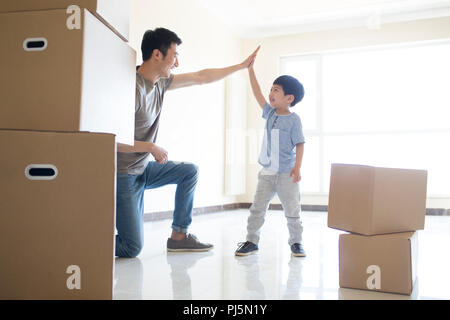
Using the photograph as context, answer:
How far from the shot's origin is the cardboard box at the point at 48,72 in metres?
1.07

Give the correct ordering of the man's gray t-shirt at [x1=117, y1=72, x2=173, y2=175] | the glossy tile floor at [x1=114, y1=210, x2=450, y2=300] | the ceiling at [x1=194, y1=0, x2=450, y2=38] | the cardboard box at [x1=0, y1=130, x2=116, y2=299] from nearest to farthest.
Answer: the cardboard box at [x1=0, y1=130, x2=116, y2=299], the glossy tile floor at [x1=114, y1=210, x2=450, y2=300], the man's gray t-shirt at [x1=117, y1=72, x2=173, y2=175], the ceiling at [x1=194, y1=0, x2=450, y2=38]

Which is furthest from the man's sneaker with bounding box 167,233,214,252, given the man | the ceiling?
the ceiling

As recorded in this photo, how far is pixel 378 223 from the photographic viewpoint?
135 cm

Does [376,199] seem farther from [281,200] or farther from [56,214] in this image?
[56,214]

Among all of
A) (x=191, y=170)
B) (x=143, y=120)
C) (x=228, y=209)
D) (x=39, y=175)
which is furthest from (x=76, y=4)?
(x=228, y=209)

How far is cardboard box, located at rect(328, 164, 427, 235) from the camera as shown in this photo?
134 cm

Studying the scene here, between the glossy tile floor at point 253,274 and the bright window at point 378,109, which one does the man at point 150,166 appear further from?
the bright window at point 378,109

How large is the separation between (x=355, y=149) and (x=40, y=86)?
4.18 metres

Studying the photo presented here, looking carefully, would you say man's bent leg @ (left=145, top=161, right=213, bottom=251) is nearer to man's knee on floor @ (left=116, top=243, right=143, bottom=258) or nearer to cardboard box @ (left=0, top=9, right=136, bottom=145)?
man's knee on floor @ (left=116, top=243, right=143, bottom=258)

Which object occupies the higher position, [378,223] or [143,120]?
[143,120]

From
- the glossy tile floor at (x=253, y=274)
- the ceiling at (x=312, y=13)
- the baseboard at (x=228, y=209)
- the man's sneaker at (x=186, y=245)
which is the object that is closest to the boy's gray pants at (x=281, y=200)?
the glossy tile floor at (x=253, y=274)

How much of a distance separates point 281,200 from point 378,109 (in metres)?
3.17

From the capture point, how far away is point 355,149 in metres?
4.75

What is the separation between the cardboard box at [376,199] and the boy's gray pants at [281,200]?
50 cm
